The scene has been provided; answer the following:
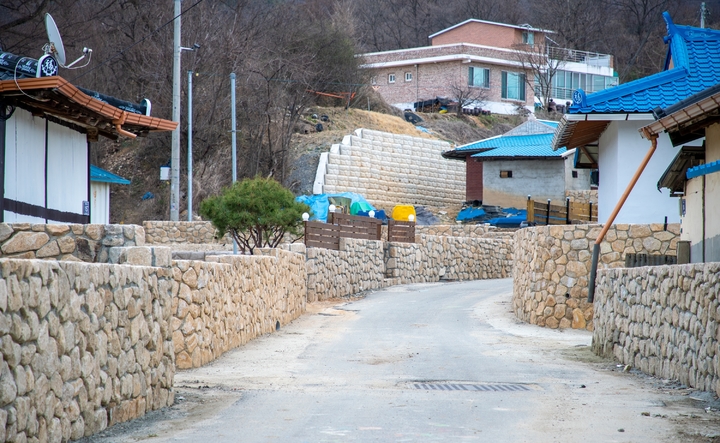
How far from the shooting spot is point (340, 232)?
27062 millimetres

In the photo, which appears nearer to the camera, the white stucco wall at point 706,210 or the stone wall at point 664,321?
the stone wall at point 664,321

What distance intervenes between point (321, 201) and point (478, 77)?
3093 cm

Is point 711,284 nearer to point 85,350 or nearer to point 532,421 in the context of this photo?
point 532,421

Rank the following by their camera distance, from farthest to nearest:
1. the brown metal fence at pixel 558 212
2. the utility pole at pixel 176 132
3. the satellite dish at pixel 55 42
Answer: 1. the brown metal fence at pixel 558 212
2. the utility pole at pixel 176 132
3. the satellite dish at pixel 55 42

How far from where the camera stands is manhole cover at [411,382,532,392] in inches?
365

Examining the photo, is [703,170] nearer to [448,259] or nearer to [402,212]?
[448,259]

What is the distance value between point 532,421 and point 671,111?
218 inches

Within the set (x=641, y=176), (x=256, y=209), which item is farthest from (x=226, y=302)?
(x=256, y=209)

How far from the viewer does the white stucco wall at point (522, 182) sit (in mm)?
41625

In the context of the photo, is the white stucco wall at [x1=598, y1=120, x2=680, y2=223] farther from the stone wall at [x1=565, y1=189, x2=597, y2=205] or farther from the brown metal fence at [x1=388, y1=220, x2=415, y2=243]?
the stone wall at [x1=565, y1=189, x2=597, y2=205]

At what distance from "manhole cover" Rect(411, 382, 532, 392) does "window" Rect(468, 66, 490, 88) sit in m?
56.9

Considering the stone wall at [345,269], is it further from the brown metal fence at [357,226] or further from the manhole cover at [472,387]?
the manhole cover at [472,387]

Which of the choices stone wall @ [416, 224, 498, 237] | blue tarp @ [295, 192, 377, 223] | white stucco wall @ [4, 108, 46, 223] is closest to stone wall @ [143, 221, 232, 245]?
blue tarp @ [295, 192, 377, 223]

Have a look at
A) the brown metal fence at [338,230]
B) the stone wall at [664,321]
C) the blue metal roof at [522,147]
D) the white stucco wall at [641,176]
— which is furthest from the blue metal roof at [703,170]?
the blue metal roof at [522,147]
